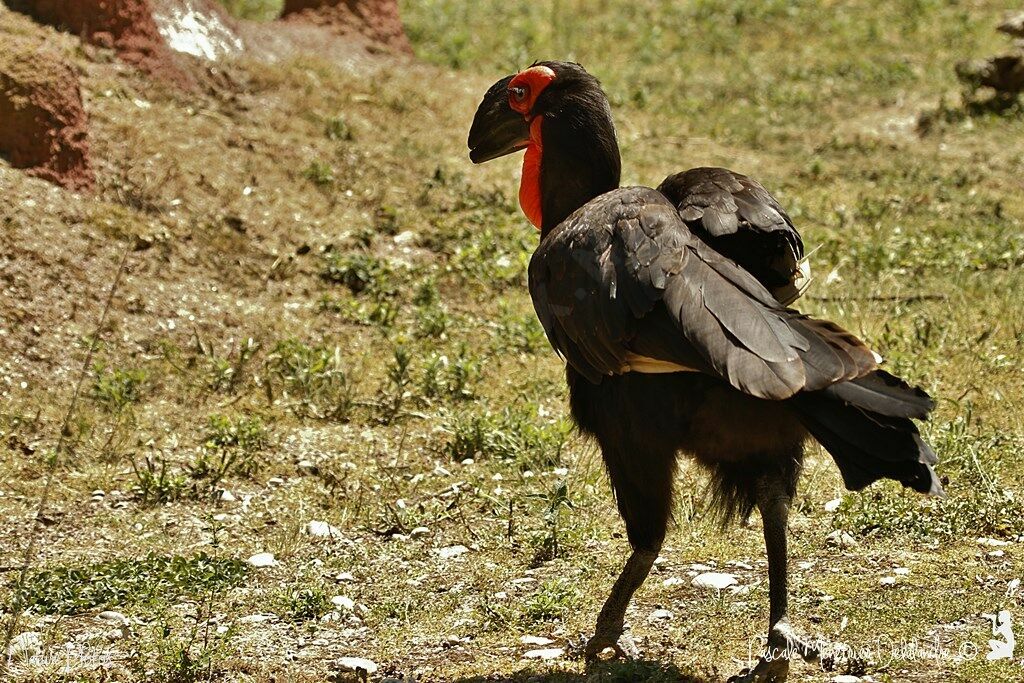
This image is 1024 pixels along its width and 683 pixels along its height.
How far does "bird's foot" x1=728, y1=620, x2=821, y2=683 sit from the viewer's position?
4.02 meters

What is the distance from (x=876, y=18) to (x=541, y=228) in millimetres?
9929

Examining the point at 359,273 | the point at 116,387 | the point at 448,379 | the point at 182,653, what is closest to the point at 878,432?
the point at 182,653

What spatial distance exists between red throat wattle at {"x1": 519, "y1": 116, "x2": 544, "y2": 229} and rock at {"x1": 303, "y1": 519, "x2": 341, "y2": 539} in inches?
61.1

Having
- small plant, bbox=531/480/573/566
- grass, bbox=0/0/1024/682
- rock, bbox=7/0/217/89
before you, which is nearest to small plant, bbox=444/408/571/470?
grass, bbox=0/0/1024/682

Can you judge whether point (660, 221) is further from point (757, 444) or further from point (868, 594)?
point (868, 594)

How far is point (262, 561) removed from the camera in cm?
512

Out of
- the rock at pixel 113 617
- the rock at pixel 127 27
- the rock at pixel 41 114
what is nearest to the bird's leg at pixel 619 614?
the rock at pixel 113 617

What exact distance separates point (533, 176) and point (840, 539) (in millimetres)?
1873

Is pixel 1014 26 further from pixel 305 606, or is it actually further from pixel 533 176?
pixel 305 606

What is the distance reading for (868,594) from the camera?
4574 millimetres

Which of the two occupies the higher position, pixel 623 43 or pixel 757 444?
pixel 623 43

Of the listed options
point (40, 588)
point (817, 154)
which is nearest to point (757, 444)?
point (40, 588)

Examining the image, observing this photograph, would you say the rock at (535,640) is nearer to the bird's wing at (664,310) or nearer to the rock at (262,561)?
the bird's wing at (664,310)

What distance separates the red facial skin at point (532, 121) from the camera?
4.98 m
